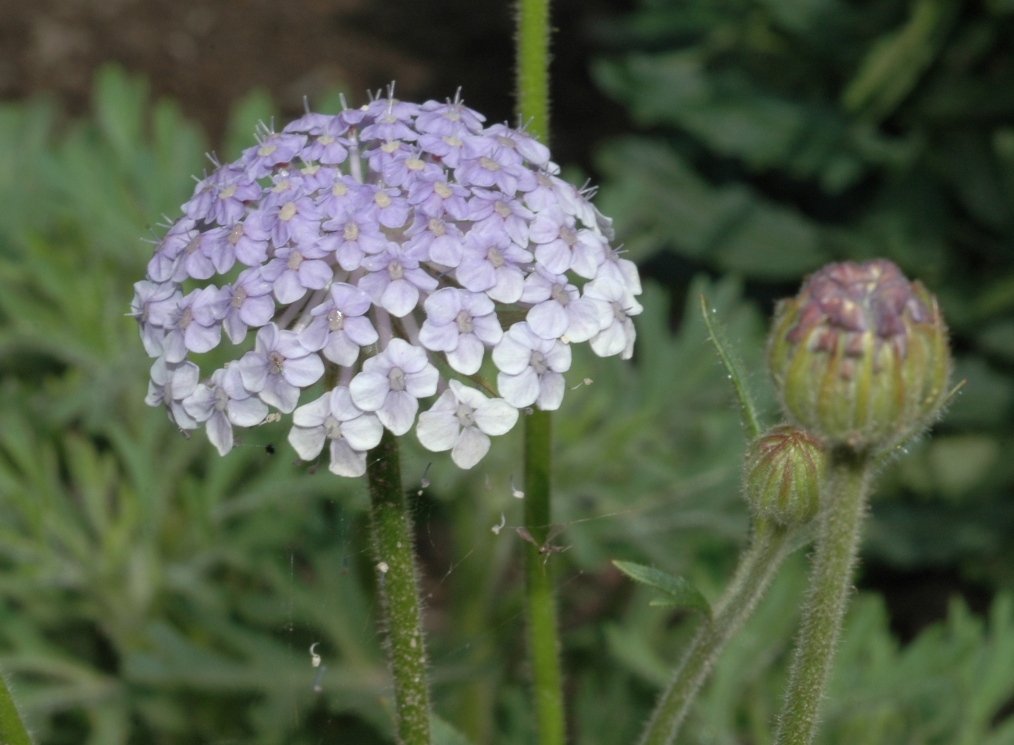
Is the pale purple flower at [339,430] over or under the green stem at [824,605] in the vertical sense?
over

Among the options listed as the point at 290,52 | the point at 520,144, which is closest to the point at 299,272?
the point at 520,144

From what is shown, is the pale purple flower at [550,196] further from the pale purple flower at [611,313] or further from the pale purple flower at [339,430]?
the pale purple flower at [339,430]

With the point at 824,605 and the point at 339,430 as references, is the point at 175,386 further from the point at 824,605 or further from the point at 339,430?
the point at 824,605

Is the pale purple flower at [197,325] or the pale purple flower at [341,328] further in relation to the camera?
the pale purple flower at [197,325]

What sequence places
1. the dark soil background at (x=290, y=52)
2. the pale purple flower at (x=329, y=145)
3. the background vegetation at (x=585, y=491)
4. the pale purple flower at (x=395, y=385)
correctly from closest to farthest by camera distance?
the pale purple flower at (x=395, y=385) → the pale purple flower at (x=329, y=145) → the background vegetation at (x=585, y=491) → the dark soil background at (x=290, y=52)

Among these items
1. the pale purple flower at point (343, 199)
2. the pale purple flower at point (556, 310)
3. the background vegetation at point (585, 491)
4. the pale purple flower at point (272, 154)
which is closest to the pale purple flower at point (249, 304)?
the pale purple flower at point (343, 199)

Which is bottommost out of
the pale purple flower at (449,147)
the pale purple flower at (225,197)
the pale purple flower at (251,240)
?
the pale purple flower at (251,240)

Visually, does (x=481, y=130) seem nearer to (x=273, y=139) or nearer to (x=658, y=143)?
(x=273, y=139)

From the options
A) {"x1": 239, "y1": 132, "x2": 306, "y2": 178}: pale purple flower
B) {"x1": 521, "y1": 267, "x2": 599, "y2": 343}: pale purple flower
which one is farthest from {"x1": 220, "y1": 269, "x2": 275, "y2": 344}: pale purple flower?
{"x1": 521, "y1": 267, "x2": 599, "y2": 343}: pale purple flower
